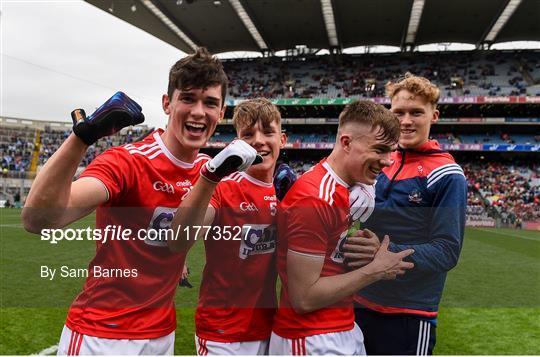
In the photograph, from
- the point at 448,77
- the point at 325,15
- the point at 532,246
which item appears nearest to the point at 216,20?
the point at 325,15

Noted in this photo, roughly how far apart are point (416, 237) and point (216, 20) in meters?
30.3

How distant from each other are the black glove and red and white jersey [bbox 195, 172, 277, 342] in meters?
0.81

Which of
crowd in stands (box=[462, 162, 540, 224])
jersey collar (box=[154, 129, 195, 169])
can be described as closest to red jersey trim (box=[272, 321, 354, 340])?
jersey collar (box=[154, 129, 195, 169])

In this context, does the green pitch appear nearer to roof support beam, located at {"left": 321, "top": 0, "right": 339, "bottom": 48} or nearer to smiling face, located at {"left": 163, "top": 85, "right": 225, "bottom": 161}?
smiling face, located at {"left": 163, "top": 85, "right": 225, "bottom": 161}

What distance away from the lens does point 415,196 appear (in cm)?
254

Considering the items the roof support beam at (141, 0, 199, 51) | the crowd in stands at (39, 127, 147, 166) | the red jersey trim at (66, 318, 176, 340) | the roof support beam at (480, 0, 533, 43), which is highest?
the roof support beam at (480, 0, 533, 43)

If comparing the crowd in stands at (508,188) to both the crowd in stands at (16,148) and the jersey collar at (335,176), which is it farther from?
the crowd in stands at (16,148)

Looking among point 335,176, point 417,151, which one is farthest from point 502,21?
point 335,176

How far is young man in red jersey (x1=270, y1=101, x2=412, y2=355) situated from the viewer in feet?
7.04

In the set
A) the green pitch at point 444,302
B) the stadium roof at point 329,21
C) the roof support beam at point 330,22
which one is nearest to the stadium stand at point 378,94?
the stadium roof at point 329,21

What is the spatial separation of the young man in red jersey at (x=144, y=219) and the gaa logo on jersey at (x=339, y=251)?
2.79 ft

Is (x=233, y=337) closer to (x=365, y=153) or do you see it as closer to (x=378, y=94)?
(x=365, y=153)

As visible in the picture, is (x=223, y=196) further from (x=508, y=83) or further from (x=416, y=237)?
(x=508, y=83)

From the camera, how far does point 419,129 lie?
2.67 m
